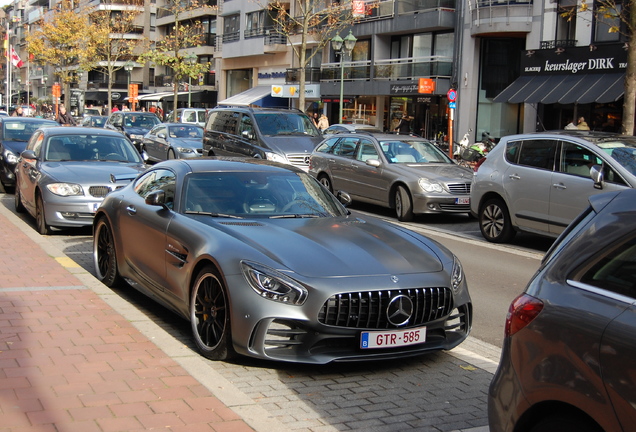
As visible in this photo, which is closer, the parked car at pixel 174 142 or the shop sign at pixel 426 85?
the parked car at pixel 174 142

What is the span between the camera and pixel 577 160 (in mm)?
11383

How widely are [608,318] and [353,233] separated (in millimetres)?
3463

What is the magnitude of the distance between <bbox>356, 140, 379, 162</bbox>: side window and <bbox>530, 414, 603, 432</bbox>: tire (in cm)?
1327

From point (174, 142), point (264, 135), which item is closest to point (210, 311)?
point (264, 135)

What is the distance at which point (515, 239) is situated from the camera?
13406 mm

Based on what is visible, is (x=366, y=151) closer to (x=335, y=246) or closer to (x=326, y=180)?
(x=326, y=180)

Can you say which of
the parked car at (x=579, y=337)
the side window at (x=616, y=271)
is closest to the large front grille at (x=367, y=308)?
the parked car at (x=579, y=337)

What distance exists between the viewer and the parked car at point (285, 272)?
5.33 metres

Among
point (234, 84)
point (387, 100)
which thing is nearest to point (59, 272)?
point (387, 100)

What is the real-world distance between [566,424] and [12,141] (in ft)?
56.4

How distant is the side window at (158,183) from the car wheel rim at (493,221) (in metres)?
6.71

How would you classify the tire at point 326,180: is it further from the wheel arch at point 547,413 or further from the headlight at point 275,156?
the wheel arch at point 547,413

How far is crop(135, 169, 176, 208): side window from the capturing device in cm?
713

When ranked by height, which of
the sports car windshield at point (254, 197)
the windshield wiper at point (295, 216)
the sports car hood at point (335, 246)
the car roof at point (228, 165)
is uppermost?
the car roof at point (228, 165)
